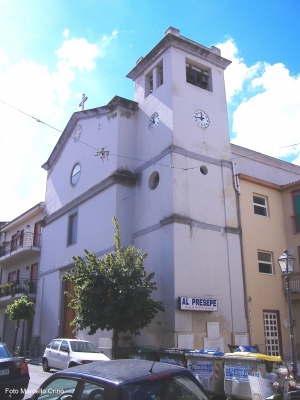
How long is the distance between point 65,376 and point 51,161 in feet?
82.7

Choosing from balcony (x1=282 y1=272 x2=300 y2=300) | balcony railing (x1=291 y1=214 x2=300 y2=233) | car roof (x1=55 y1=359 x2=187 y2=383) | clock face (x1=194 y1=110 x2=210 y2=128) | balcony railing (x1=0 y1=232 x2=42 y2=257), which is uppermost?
clock face (x1=194 y1=110 x2=210 y2=128)

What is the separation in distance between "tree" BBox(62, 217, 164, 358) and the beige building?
554 centimetres

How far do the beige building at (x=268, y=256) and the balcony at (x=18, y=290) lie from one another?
1503cm

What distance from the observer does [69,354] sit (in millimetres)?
14000

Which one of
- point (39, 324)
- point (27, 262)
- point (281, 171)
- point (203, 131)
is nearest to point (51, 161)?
point (27, 262)

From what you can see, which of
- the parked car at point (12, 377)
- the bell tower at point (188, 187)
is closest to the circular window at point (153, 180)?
the bell tower at point (188, 187)

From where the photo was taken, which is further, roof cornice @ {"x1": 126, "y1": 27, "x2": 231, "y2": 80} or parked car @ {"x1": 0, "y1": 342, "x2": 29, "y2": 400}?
roof cornice @ {"x1": 126, "y1": 27, "x2": 231, "y2": 80}

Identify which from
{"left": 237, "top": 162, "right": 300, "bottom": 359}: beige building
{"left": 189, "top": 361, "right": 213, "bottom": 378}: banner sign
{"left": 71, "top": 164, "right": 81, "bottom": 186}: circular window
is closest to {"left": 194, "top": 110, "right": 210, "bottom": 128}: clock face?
{"left": 237, "top": 162, "right": 300, "bottom": 359}: beige building

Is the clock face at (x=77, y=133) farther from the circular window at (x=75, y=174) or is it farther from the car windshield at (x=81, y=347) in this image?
the car windshield at (x=81, y=347)

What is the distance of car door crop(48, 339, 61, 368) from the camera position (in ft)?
48.1

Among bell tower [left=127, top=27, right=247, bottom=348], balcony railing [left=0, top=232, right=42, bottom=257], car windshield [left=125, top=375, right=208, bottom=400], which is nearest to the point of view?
car windshield [left=125, top=375, right=208, bottom=400]

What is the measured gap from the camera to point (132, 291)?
1409 centimetres

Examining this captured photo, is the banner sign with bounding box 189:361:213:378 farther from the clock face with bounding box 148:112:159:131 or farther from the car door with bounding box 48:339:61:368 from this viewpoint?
the clock face with bounding box 148:112:159:131

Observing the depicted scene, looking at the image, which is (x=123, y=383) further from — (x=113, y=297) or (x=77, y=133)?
(x=77, y=133)
